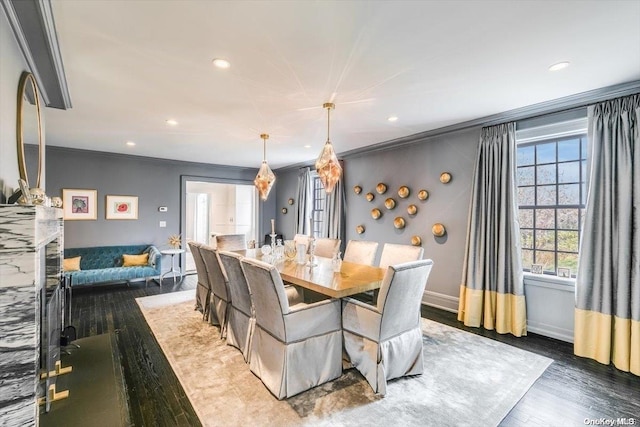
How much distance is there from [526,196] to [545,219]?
35 cm

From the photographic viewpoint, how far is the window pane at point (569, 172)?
3354 mm

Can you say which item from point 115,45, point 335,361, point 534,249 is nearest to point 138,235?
point 115,45

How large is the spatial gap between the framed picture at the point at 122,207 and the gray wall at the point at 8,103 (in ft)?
14.6

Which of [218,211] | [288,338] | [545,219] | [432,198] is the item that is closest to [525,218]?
[545,219]

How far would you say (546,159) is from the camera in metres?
3.58

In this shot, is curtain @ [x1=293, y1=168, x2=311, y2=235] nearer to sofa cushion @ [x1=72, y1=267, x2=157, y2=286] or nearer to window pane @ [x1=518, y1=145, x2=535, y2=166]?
sofa cushion @ [x1=72, y1=267, x2=157, y2=286]

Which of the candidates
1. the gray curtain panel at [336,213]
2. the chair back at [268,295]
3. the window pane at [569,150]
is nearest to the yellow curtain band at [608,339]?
the window pane at [569,150]

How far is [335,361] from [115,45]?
296 centimetres

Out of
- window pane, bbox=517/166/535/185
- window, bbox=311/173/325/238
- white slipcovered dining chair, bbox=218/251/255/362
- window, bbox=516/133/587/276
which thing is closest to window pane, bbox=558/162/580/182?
window, bbox=516/133/587/276

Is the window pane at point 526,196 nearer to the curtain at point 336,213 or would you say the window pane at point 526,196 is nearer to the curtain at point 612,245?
the curtain at point 612,245

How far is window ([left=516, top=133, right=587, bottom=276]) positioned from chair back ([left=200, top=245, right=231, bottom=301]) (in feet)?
12.0

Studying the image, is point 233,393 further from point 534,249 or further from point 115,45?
point 534,249

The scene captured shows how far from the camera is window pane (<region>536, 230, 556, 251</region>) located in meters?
3.52

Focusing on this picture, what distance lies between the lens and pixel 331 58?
229cm
